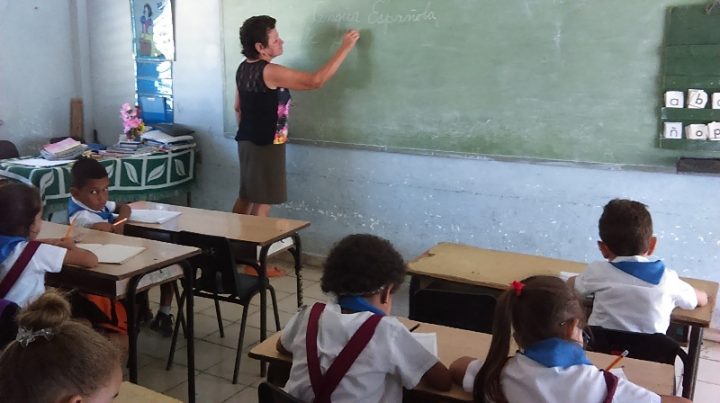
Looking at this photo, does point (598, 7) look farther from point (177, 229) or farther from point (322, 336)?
point (322, 336)

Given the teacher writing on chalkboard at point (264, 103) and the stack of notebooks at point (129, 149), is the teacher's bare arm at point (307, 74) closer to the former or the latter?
the teacher writing on chalkboard at point (264, 103)

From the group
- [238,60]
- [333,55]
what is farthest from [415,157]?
[238,60]

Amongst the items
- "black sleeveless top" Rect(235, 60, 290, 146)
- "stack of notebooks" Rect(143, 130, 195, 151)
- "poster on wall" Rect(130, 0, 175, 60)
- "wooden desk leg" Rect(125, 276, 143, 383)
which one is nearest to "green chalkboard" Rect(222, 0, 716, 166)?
"black sleeveless top" Rect(235, 60, 290, 146)

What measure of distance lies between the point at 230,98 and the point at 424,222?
1.73 meters

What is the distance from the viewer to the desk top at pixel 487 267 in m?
2.60

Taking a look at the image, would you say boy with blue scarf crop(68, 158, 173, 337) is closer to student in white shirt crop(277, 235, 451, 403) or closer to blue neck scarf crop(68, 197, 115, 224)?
blue neck scarf crop(68, 197, 115, 224)

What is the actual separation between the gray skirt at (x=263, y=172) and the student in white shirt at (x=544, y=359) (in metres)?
2.98

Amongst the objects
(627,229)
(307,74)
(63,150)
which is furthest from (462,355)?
(63,150)

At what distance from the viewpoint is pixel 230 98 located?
509 centimetres

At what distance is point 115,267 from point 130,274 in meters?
0.09

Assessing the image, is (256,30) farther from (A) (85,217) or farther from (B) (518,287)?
(B) (518,287)

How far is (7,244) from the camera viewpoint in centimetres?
236

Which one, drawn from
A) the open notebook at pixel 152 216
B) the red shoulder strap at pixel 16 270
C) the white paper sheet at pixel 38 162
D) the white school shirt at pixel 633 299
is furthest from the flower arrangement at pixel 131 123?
the white school shirt at pixel 633 299

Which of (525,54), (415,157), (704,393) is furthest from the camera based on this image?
(415,157)
